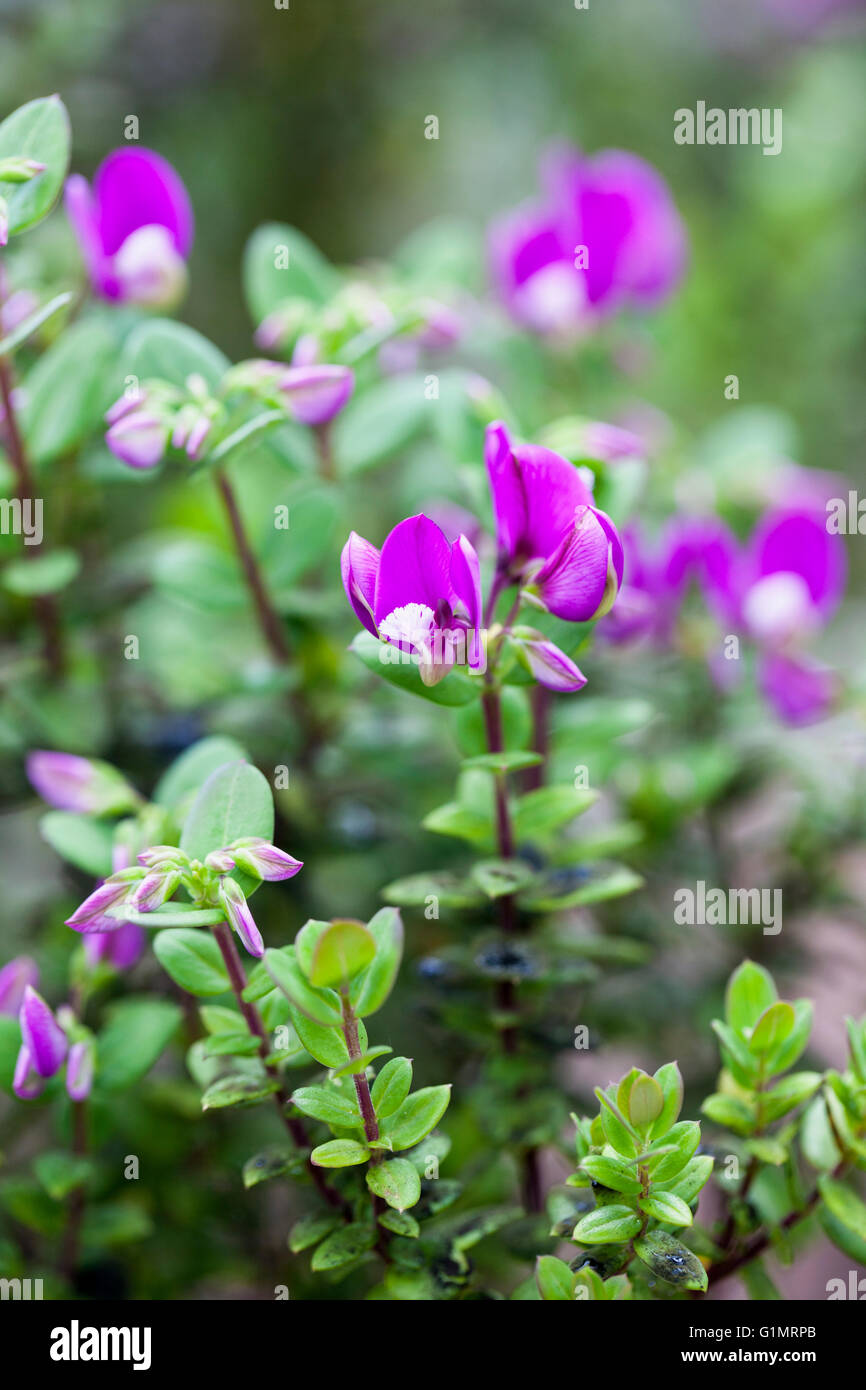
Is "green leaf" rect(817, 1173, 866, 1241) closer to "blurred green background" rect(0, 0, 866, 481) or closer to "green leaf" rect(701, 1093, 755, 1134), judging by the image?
"green leaf" rect(701, 1093, 755, 1134)

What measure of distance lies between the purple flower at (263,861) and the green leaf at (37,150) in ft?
0.79

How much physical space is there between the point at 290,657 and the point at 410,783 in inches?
3.4

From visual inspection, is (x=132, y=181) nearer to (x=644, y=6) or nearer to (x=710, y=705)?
(x=710, y=705)

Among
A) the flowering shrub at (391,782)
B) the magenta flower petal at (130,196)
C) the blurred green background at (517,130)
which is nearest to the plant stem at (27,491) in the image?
the flowering shrub at (391,782)

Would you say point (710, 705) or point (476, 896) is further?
point (710, 705)

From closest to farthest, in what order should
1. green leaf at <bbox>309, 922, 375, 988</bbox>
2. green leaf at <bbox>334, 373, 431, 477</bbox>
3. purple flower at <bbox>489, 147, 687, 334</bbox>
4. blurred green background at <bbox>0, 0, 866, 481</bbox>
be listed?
1. green leaf at <bbox>309, 922, 375, 988</bbox>
2. green leaf at <bbox>334, 373, 431, 477</bbox>
3. purple flower at <bbox>489, 147, 687, 334</bbox>
4. blurred green background at <bbox>0, 0, 866, 481</bbox>

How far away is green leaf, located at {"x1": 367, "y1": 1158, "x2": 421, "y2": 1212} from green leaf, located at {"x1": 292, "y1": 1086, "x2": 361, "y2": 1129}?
0.06 feet

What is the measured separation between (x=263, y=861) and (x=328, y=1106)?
3.2 inches

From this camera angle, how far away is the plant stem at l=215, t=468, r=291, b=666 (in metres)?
0.50

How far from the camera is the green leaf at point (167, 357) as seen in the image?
0.48m

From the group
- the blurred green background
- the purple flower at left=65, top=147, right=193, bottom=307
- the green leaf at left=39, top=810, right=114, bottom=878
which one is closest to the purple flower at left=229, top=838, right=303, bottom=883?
the green leaf at left=39, top=810, right=114, bottom=878

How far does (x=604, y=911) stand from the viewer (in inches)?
25.5
